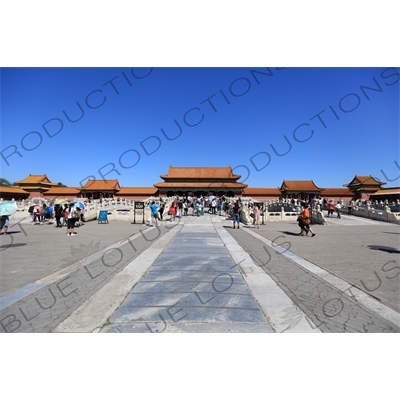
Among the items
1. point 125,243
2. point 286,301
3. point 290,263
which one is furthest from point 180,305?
point 125,243

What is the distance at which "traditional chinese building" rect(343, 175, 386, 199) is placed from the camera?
37.5m

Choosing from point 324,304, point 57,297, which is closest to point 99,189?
point 57,297

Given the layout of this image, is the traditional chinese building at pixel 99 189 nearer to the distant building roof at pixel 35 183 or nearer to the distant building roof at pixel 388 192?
the distant building roof at pixel 35 183

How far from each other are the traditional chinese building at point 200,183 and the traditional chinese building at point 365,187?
16654 millimetres

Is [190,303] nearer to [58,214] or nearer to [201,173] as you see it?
[58,214]

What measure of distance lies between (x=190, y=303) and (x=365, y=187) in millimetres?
43101

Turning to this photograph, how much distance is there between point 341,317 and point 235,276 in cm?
169

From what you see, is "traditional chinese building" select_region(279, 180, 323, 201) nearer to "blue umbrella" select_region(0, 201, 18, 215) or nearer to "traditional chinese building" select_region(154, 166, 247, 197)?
"traditional chinese building" select_region(154, 166, 247, 197)

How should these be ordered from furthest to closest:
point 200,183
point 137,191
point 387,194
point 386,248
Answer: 1. point 137,191
2. point 200,183
3. point 387,194
4. point 386,248

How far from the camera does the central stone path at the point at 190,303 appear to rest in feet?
8.41

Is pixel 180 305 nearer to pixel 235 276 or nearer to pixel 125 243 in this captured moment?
pixel 235 276

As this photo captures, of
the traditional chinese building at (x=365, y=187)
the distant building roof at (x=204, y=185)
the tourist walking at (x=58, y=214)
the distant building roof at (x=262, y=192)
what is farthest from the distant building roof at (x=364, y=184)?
the tourist walking at (x=58, y=214)

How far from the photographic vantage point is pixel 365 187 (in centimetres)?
3819

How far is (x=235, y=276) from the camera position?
13.7ft
